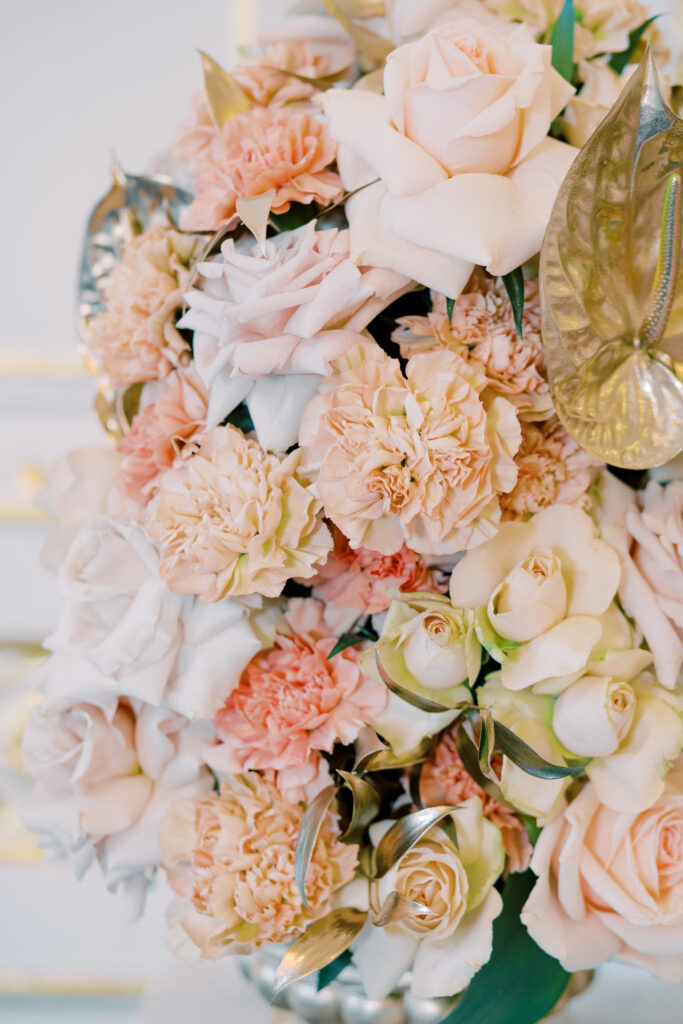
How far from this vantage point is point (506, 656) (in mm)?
339

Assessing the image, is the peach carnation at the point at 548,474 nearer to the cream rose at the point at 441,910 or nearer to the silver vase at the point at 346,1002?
the cream rose at the point at 441,910

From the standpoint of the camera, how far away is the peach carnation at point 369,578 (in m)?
0.36

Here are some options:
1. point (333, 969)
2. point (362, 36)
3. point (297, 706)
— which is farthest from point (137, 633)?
point (362, 36)

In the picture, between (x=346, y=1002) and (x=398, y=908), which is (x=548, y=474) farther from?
(x=346, y=1002)

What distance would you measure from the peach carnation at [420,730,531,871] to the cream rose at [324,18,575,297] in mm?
201

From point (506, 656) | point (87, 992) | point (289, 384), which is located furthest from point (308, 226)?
point (87, 992)

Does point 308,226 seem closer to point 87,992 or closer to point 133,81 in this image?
point 133,81

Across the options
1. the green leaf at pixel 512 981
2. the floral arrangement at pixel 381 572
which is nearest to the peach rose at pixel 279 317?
the floral arrangement at pixel 381 572

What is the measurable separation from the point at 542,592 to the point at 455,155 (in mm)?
171

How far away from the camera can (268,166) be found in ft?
1.16

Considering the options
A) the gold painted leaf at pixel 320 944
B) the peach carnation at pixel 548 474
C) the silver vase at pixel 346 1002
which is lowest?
the silver vase at pixel 346 1002

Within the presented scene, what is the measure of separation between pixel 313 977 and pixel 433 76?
42 centimetres

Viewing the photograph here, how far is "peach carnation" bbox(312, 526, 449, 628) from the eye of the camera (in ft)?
1.17

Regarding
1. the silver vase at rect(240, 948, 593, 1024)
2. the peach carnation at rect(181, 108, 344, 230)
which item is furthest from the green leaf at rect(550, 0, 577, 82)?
the silver vase at rect(240, 948, 593, 1024)
